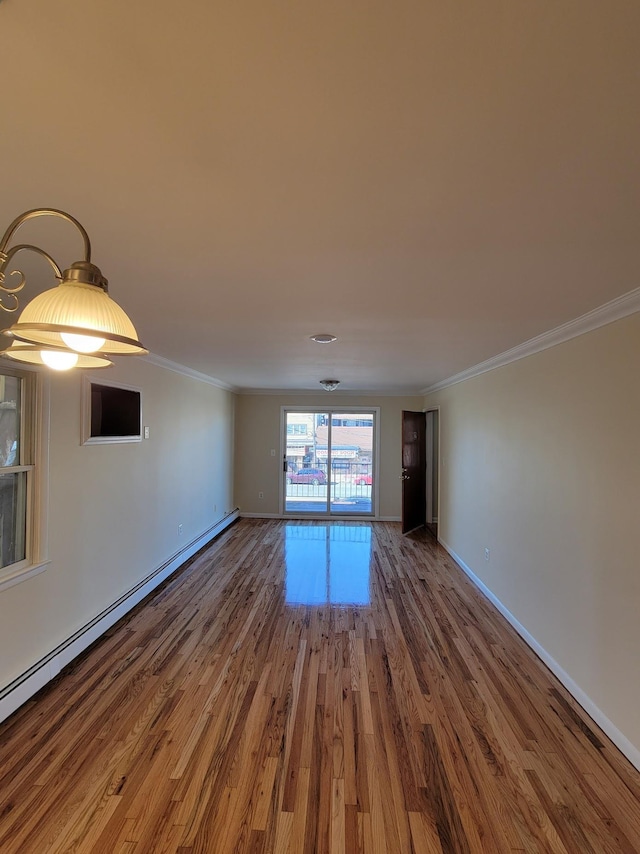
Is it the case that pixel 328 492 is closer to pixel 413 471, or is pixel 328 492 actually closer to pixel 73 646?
pixel 413 471

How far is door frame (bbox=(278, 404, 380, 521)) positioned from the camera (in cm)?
717

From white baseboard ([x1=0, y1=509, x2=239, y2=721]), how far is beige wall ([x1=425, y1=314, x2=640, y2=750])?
10.9 ft

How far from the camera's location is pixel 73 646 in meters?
2.79

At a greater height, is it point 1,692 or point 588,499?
point 588,499

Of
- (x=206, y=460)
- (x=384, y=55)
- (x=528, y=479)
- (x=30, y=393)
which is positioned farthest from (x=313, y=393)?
(x=384, y=55)

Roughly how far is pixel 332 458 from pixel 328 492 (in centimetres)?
64

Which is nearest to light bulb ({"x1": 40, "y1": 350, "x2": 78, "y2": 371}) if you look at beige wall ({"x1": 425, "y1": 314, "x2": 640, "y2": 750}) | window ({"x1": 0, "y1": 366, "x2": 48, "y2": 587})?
window ({"x1": 0, "y1": 366, "x2": 48, "y2": 587})

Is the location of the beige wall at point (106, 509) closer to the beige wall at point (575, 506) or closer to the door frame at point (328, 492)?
the door frame at point (328, 492)

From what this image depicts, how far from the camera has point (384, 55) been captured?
75 centimetres

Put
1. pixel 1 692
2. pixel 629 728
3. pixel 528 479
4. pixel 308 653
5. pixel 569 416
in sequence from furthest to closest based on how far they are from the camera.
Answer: pixel 528 479
pixel 308 653
pixel 569 416
pixel 1 692
pixel 629 728

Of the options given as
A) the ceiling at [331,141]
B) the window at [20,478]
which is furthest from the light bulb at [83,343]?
the window at [20,478]

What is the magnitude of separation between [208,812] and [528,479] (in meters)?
2.87

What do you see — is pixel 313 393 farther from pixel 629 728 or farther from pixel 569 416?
pixel 629 728

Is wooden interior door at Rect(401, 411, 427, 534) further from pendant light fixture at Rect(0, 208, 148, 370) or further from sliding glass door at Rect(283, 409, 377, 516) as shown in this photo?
pendant light fixture at Rect(0, 208, 148, 370)
